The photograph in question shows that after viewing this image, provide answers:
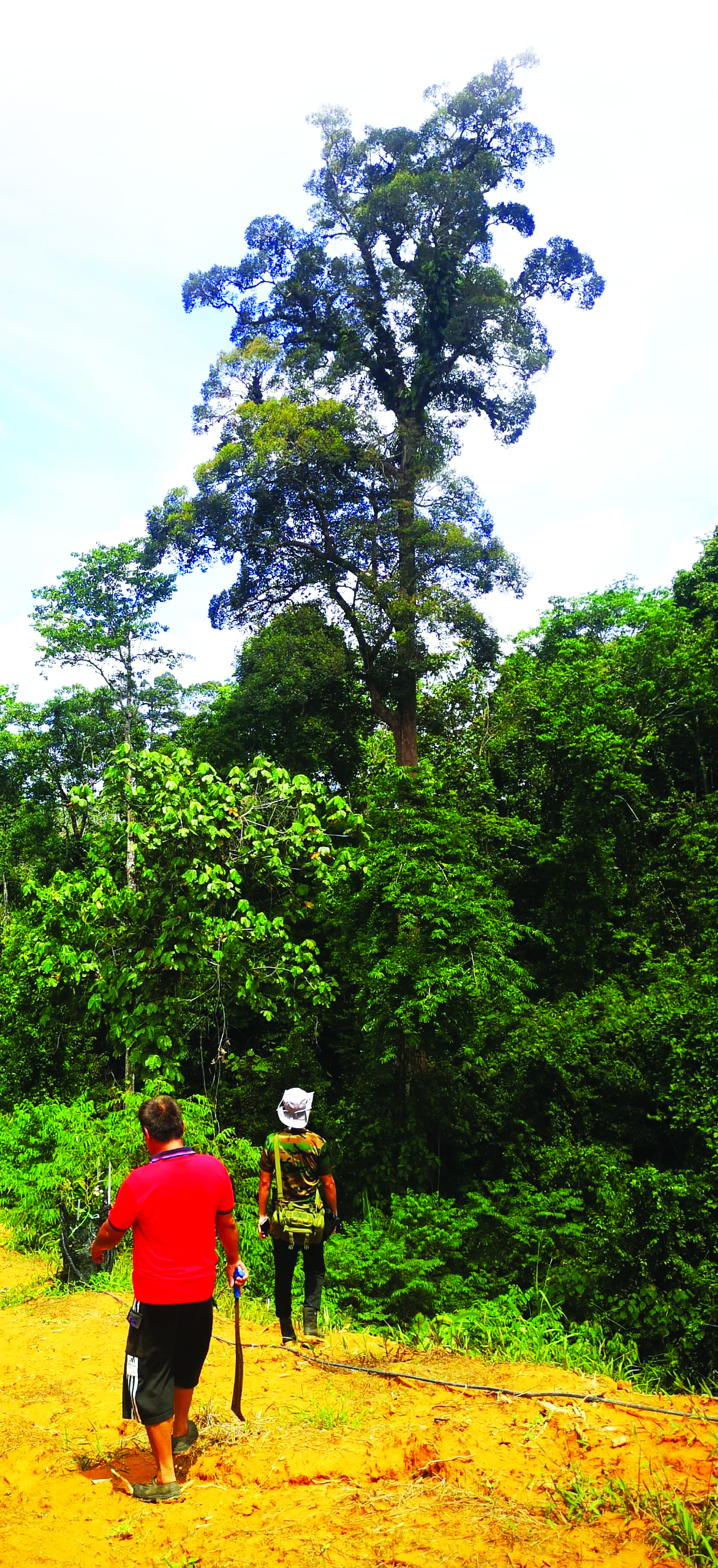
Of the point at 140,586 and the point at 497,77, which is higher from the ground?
the point at 497,77

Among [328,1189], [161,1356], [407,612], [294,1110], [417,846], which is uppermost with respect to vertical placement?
[407,612]

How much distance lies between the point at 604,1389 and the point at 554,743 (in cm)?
1289

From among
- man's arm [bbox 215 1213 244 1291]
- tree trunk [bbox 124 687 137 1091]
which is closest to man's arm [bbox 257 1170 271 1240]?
man's arm [bbox 215 1213 244 1291]

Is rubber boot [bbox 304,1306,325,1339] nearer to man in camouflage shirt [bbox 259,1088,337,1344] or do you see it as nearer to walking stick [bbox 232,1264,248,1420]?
man in camouflage shirt [bbox 259,1088,337,1344]

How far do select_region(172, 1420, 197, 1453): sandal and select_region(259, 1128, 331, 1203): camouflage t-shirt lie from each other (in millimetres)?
1654

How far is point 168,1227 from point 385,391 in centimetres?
1895

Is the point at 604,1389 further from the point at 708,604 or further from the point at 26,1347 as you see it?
the point at 708,604

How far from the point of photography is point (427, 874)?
11695 mm

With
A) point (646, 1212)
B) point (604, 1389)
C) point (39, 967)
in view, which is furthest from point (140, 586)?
point (604, 1389)

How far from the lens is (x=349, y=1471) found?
4.00m

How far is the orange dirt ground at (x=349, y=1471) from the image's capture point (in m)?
3.36

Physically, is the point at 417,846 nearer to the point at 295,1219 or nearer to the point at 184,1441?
the point at 295,1219

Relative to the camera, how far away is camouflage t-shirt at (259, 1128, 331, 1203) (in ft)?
19.7

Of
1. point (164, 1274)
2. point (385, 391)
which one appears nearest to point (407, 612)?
point (385, 391)
